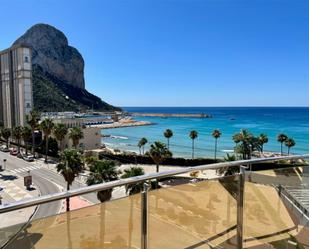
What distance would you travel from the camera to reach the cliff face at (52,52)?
162 metres

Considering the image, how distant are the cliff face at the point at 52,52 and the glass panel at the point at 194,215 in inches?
6666

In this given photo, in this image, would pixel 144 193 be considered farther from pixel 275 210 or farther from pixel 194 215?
pixel 275 210

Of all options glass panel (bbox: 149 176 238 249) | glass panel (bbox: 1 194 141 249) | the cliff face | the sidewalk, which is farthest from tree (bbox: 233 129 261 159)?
the cliff face

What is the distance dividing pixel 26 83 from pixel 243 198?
206ft

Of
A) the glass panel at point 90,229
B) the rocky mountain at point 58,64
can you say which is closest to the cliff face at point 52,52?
the rocky mountain at point 58,64

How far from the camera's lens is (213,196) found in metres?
2.75

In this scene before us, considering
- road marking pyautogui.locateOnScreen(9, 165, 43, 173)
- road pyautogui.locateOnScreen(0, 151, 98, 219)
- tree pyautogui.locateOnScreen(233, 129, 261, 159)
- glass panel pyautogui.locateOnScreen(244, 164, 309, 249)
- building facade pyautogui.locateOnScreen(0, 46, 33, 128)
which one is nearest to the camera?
glass panel pyautogui.locateOnScreen(244, 164, 309, 249)

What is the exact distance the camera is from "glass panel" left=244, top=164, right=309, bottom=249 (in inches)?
119

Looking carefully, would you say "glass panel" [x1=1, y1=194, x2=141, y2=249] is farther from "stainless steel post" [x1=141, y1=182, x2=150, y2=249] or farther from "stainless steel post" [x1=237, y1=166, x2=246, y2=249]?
"stainless steel post" [x1=237, y1=166, x2=246, y2=249]

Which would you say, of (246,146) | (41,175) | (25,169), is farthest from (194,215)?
(246,146)

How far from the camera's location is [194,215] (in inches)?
104

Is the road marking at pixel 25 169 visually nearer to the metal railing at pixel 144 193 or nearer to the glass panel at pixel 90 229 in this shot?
the metal railing at pixel 144 193

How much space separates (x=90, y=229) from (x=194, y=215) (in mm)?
997

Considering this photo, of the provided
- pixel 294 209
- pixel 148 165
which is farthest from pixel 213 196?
pixel 148 165
